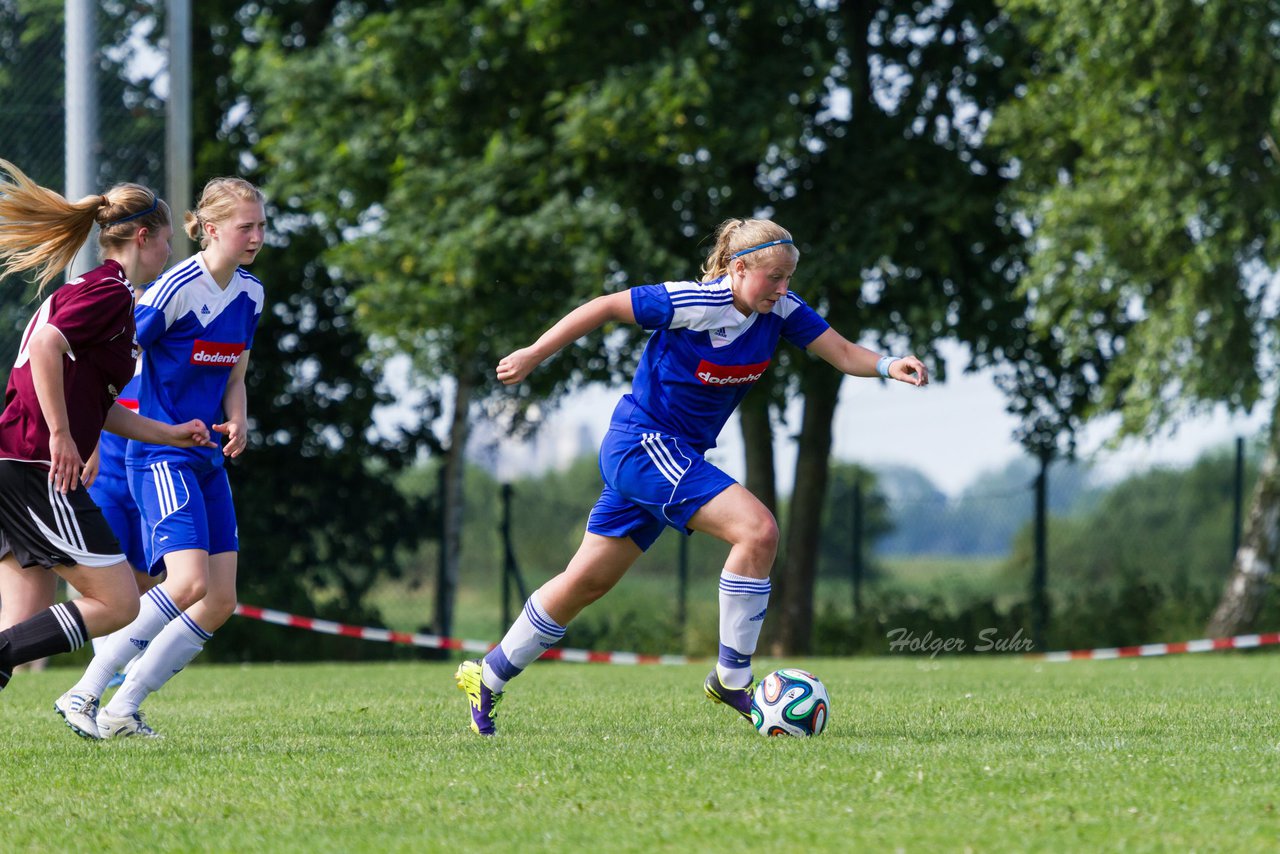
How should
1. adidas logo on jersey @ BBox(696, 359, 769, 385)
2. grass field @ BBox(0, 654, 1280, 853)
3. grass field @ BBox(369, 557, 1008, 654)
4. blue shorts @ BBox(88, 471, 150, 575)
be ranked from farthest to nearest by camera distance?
1. grass field @ BBox(369, 557, 1008, 654)
2. blue shorts @ BBox(88, 471, 150, 575)
3. adidas logo on jersey @ BBox(696, 359, 769, 385)
4. grass field @ BBox(0, 654, 1280, 853)

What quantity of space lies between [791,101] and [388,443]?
26.0 feet

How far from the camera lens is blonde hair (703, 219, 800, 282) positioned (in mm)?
6051

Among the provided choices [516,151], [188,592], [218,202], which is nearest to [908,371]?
[218,202]

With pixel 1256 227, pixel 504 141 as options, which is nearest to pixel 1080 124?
pixel 1256 227

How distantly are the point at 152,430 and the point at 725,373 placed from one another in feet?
7.17

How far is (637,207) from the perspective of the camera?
1689 cm

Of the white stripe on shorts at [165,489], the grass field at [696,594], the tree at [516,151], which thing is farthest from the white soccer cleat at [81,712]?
the grass field at [696,594]

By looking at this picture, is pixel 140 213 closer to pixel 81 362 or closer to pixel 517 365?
pixel 81 362

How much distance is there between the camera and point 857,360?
20.8 feet

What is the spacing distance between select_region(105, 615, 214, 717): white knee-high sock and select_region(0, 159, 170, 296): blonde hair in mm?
1444

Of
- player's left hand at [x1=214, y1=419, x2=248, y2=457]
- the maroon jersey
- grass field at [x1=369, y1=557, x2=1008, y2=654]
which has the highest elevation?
the maroon jersey

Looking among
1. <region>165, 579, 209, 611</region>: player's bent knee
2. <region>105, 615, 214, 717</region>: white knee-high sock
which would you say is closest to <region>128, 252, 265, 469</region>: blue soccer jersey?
<region>165, 579, 209, 611</region>: player's bent knee

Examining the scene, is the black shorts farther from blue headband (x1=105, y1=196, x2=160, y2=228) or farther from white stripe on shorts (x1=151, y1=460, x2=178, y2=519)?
blue headband (x1=105, y1=196, x2=160, y2=228)

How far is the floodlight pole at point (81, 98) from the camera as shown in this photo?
539 inches
